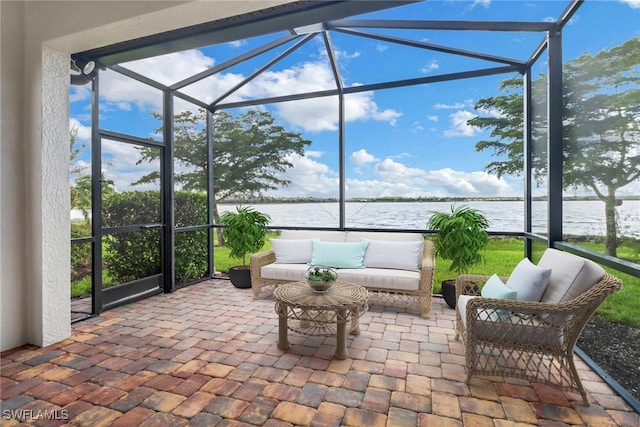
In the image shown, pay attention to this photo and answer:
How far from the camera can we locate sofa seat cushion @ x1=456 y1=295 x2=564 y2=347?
2.03 metres

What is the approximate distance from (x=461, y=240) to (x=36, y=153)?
14.6 ft

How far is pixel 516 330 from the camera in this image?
6.84ft

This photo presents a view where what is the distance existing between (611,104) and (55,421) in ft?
13.9

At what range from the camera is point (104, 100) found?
3.57 m

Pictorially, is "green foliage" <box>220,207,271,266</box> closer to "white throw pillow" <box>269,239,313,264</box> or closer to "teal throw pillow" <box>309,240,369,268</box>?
"white throw pillow" <box>269,239,313,264</box>

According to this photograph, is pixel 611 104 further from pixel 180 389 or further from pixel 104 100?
pixel 104 100

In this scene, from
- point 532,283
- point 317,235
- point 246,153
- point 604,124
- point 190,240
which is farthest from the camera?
point 246,153

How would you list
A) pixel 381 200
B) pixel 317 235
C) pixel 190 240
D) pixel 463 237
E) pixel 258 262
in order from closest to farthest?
pixel 463 237 → pixel 258 262 → pixel 317 235 → pixel 381 200 → pixel 190 240

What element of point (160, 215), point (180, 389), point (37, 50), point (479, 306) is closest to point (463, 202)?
point (479, 306)

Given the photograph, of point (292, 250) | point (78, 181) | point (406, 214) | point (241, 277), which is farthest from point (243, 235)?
point (406, 214)

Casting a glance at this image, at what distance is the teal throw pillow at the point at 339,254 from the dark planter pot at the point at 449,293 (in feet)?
3.59

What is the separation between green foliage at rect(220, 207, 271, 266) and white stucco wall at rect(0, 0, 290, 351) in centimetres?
212

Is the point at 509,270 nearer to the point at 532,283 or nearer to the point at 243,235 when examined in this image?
the point at 532,283

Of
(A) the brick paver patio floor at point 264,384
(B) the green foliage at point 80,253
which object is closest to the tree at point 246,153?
(B) the green foliage at point 80,253
